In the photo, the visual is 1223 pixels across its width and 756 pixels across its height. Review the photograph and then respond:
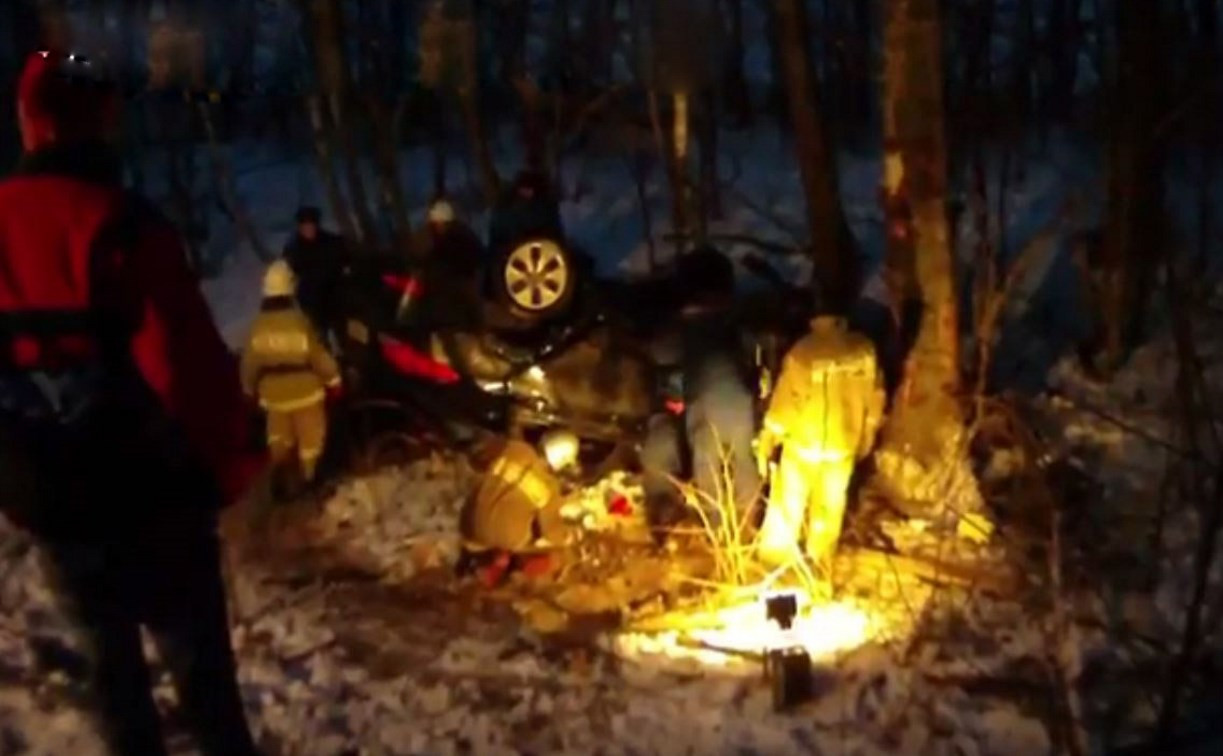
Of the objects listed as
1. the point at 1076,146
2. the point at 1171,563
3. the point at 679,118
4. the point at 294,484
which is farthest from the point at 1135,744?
the point at 1076,146

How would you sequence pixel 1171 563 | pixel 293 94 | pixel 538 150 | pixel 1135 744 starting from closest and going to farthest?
pixel 1135 744 → pixel 1171 563 → pixel 538 150 → pixel 293 94

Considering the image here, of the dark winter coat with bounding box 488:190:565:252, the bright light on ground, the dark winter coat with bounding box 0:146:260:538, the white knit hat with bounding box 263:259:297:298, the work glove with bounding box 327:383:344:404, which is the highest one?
the dark winter coat with bounding box 0:146:260:538

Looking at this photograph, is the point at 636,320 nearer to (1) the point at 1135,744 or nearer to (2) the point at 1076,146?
(1) the point at 1135,744

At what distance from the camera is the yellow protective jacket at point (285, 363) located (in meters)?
9.46

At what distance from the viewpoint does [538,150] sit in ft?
55.8

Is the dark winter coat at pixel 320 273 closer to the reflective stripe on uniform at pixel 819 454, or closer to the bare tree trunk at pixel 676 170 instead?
the reflective stripe on uniform at pixel 819 454

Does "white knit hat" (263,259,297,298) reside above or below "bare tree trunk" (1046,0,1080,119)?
above

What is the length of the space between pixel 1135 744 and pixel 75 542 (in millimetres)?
3072

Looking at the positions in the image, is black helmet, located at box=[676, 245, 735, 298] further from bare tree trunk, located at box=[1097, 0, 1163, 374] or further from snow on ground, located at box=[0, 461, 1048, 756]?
bare tree trunk, located at box=[1097, 0, 1163, 374]

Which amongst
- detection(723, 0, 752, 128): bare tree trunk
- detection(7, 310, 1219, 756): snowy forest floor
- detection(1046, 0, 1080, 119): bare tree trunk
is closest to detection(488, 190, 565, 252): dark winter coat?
detection(7, 310, 1219, 756): snowy forest floor

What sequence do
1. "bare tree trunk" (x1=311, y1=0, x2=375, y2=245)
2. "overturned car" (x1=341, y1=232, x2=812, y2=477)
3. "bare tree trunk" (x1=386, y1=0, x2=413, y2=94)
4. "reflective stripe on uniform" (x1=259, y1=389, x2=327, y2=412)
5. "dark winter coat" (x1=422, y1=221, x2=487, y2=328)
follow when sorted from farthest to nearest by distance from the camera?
"bare tree trunk" (x1=386, y1=0, x2=413, y2=94) < "bare tree trunk" (x1=311, y1=0, x2=375, y2=245) < "dark winter coat" (x1=422, y1=221, x2=487, y2=328) < "reflective stripe on uniform" (x1=259, y1=389, x2=327, y2=412) < "overturned car" (x1=341, y1=232, x2=812, y2=477)

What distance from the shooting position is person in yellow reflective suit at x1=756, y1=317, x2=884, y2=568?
7645 millimetres

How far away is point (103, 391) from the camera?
4570 millimetres

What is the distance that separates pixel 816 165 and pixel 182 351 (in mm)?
7309
